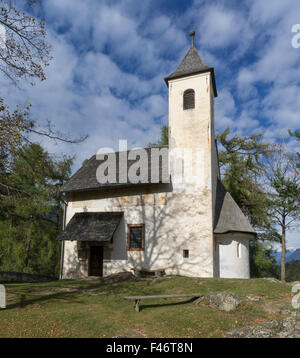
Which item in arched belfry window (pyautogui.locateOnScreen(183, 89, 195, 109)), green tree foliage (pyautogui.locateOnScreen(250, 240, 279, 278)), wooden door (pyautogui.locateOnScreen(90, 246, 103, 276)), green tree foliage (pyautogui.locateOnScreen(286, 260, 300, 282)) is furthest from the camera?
green tree foliage (pyautogui.locateOnScreen(286, 260, 300, 282))

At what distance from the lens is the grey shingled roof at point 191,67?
1781cm

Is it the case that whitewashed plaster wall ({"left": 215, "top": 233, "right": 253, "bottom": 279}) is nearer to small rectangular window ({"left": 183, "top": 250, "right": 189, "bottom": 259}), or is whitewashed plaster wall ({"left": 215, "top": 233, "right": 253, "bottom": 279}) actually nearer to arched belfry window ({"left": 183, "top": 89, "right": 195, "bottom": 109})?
small rectangular window ({"left": 183, "top": 250, "right": 189, "bottom": 259})

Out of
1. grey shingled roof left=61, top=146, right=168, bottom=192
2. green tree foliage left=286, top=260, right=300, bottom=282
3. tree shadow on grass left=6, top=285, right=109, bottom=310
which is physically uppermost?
grey shingled roof left=61, top=146, right=168, bottom=192

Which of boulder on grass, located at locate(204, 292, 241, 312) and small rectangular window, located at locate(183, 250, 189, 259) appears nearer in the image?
boulder on grass, located at locate(204, 292, 241, 312)

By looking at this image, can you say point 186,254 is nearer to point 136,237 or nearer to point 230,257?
point 230,257

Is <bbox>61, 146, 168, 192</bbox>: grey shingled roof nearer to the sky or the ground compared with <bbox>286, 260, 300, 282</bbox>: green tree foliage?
nearer to the sky

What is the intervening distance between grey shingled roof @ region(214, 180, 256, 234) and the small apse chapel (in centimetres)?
6

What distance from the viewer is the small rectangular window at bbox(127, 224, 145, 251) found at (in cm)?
1631

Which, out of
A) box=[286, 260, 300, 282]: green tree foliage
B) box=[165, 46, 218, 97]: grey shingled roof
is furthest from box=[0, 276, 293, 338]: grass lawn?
box=[286, 260, 300, 282]: green tree foliage

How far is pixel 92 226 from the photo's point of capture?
16.6 metres

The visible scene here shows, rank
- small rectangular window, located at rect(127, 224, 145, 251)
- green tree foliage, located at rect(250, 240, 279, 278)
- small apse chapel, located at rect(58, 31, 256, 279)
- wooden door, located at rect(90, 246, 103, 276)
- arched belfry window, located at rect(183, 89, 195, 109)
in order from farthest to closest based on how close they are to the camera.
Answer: green tree foliage, located at rect(250, 240, 279, 278) → arched belfry window, located at rect(183, 89, 195, 109) → wooden door, located at rect(90, 246, 103, 276) → small rectangular window, located at rect(127, 224, 145, 251) → small apse chapel, located at rect(58, 31, 256, 279)

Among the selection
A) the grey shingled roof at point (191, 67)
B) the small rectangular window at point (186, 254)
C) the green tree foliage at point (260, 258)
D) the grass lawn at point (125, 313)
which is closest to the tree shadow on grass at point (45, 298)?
the grass lawn at point (125, 313)

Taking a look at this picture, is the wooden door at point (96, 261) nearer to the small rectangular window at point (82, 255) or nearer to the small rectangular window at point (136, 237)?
the small rectangular window at point (82, 255)
